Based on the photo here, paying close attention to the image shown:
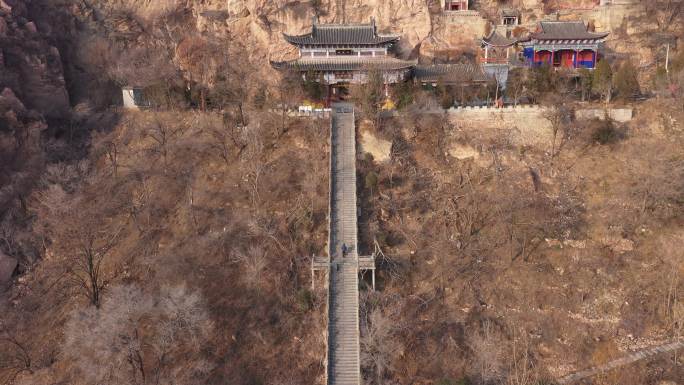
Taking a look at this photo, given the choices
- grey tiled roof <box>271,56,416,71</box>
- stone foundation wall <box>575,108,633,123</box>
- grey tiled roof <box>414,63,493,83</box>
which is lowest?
stone foundation wall <box>575,108,633,123</box>

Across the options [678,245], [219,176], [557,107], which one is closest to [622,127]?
[557,107]

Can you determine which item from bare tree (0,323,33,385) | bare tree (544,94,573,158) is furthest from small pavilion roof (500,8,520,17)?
bare tree (0,323,33,385)

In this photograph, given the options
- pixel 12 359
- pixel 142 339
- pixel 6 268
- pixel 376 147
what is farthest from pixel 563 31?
pixel 12 359

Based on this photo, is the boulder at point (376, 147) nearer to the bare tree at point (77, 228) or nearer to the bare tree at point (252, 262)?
the bare tree at point (252, 262)

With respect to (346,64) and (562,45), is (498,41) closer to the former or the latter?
(562,45)

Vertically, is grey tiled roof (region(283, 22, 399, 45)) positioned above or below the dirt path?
above

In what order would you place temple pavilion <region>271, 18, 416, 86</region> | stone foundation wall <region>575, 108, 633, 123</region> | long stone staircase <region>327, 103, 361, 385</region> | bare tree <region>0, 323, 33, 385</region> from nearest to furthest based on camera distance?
1. long stone staircase <region>327, 103, 361, 385</region>
2. bare tree <region>0, 323, 33, 385</region>
3. stone foundation wall <region>575, 108, 633, 123</region>
4. temple pavilion <region>271, 18, 416, 86</region>

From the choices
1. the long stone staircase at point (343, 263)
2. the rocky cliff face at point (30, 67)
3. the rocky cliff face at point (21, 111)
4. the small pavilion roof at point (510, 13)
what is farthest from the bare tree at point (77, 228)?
the small pavilion roof at point (510, 13)

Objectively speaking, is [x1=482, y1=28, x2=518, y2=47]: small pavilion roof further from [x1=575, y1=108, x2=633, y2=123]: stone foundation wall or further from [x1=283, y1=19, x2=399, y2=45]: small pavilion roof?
[x1=575, y1=108, x2=633, y2=123]: stone foundation wall
